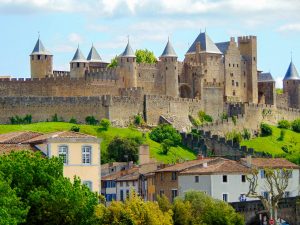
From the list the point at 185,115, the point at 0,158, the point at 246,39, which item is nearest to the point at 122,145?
the point at 185,115

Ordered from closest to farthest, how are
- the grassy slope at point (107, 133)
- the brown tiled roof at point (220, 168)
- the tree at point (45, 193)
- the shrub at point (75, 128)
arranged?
1. the tree at point (45, 193)
2. the brown tiled roof at point (220, 168)
3. the shrub at point (75, 128)
4. the grassy slope at point (107, 133)

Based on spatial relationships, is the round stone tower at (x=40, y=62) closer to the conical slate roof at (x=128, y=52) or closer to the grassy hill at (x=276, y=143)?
the conical slate roof at (x=128, y=52)

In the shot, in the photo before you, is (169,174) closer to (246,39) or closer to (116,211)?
(116,211)

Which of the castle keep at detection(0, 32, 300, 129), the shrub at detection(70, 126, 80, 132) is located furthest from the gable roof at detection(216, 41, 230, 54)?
the shrub at detection(70, 126, 80, 132)

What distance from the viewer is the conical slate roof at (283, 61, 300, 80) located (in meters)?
167

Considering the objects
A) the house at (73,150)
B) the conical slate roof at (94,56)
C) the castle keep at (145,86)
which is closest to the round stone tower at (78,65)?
the castle keep at (145,86)

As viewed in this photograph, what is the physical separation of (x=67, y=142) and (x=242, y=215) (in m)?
15.4

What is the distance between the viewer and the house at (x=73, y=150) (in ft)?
212

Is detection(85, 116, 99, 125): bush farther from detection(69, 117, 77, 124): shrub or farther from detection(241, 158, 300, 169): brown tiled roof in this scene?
detection(241, 158, 300, 169): brown tiled roof

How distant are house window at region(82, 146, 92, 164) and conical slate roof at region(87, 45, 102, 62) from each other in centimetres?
8132

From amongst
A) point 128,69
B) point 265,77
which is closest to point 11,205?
point 128,69

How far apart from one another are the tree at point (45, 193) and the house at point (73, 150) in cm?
687

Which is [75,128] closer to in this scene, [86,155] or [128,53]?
[128,53]

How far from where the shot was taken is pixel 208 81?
147 metres
